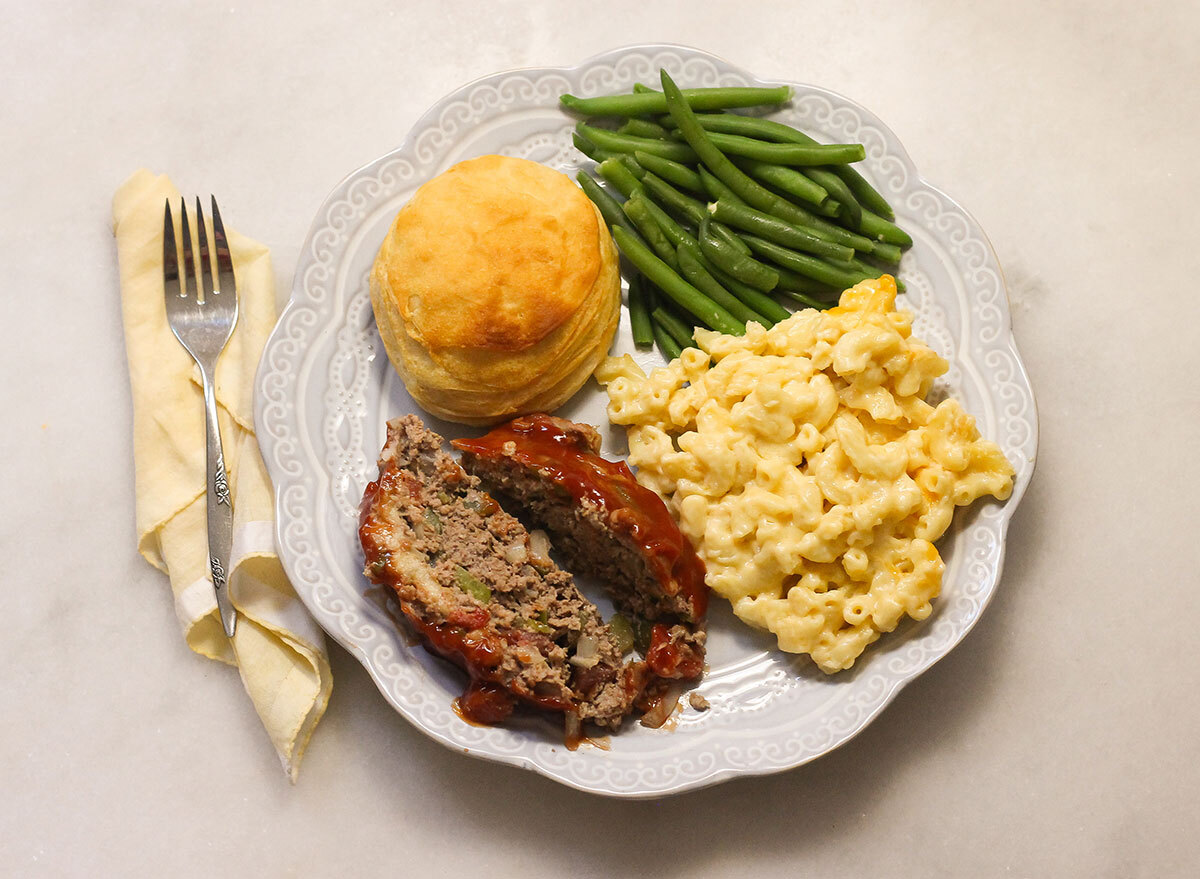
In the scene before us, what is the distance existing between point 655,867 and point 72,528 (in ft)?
9.60

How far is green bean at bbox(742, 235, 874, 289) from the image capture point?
414 cm

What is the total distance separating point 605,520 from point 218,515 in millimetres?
1703

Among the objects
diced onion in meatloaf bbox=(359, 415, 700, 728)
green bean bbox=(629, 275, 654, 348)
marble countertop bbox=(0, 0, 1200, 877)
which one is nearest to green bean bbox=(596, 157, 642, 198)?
green bean bbox=(629, 275, 654, 348)

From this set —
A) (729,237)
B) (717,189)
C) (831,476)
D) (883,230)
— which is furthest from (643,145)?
(831,476)

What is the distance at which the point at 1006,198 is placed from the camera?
471 centimetres

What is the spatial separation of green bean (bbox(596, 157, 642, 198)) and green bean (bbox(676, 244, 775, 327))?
0.32m

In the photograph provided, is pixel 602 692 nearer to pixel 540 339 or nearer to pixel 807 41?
pixel 540 339

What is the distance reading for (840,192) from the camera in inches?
163

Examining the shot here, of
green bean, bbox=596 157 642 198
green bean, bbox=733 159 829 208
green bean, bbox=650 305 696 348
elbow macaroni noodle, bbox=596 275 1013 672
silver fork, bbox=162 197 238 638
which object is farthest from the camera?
silver fork, bbox=162 197 238 638

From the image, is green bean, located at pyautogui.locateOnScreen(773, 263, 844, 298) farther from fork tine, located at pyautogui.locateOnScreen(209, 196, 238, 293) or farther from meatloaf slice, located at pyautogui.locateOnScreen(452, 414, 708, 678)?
fork tine, located at pyautogui.locateOnScreen(209, 196, 238, 293)

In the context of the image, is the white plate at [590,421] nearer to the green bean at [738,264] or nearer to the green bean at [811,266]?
the green bean at [811,266]

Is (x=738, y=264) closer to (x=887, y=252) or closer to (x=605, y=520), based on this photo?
(x=887, y=252)

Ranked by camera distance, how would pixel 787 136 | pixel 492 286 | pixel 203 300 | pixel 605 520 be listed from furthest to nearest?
pixel 203 300 < pixel 787 136 < pixel 492 286 < pixel 605 520

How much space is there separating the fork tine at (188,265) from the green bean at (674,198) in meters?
2.03
